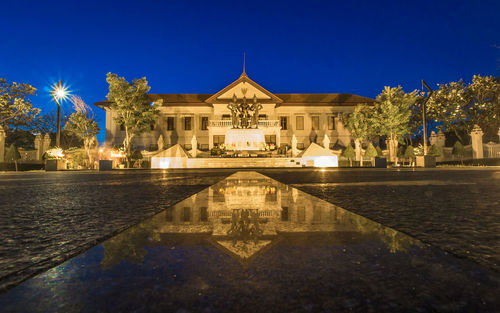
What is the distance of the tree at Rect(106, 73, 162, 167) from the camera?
2934cm

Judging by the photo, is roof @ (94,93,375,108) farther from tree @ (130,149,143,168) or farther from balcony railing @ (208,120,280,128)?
tree @ (130,149,143,168)

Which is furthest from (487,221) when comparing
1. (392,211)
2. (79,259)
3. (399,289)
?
(79,259)

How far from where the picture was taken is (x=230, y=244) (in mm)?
1576

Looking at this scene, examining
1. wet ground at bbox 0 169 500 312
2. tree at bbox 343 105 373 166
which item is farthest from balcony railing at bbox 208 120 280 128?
wet ground at bbox 0 169 500 312

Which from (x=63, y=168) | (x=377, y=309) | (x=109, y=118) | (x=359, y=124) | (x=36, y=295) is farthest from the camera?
(x=109, y=118)

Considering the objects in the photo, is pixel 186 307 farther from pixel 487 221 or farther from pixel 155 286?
pixel 487 221

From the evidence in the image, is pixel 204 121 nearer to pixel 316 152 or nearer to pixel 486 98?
pixel 316 152

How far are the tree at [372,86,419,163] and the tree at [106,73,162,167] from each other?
24.2 meters

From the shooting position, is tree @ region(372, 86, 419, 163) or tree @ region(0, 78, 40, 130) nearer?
tree @ region(0, 78, 40, 130)

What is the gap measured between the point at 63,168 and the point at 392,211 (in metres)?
23.9

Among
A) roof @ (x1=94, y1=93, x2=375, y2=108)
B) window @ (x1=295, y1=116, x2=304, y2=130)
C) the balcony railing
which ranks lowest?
the balcony railing

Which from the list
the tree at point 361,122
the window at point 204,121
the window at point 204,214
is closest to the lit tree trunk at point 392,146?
the tree at point 361,122

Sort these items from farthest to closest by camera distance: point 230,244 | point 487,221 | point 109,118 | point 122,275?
point 109,118
point 487,221
point 230,244
point 122,275

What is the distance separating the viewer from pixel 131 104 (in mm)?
30234
